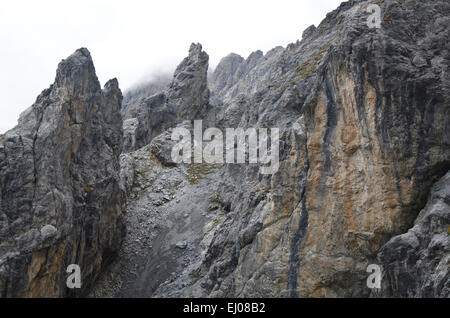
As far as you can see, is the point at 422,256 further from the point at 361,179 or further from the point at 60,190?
the point at 60,190

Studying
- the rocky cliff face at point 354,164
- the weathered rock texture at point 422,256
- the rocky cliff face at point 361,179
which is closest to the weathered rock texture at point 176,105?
the rocky cliff face at point 361,179

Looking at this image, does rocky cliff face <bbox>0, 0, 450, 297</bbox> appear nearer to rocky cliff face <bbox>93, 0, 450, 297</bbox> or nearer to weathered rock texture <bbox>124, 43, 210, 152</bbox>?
rocky cliff face <bbox>93, 0, 450, 297</bbox>

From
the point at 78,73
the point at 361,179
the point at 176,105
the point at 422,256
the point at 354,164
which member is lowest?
the point at 422,256

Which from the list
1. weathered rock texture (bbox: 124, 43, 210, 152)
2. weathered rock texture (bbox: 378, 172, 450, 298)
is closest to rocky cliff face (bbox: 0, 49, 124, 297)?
weathered rock texture (bbox: 378, 172, 450, 298)

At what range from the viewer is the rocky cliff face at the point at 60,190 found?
24.7 metres

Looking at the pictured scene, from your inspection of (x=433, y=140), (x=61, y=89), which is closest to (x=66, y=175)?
(x=61, y=89)

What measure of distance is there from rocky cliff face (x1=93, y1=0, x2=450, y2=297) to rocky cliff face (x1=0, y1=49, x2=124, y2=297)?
1063 cm

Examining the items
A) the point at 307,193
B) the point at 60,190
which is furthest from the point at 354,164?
the point at 60,190

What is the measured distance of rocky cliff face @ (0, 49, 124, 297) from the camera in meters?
24.7

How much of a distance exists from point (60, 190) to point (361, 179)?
23007 mm

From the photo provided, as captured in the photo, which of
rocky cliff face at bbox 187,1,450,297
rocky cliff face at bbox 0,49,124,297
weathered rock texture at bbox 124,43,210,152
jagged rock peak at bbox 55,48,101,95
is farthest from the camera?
weathered rock texture at bbox 124,43,210,152

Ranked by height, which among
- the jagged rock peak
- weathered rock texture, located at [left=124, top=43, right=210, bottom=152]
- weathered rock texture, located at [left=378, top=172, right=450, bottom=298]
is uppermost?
weathered rock texture, located at [left=124, top=43, right=210, bottom=152]

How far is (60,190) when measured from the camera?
91.7 ft
